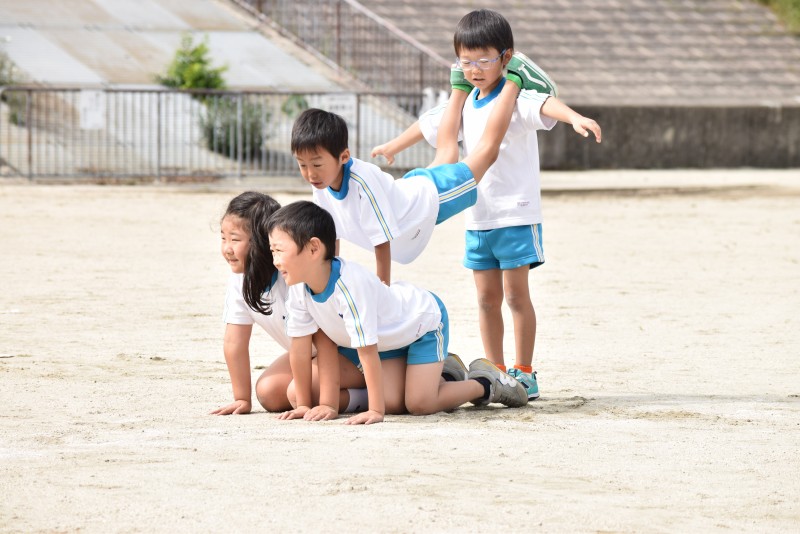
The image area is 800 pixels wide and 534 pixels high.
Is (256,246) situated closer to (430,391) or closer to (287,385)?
(287,385)

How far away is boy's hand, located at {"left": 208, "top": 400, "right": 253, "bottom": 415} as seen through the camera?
5.96 meters

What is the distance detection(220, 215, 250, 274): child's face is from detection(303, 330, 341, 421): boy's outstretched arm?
18.6 inches

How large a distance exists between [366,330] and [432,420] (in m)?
0.57

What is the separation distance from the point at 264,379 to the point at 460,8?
23.3m

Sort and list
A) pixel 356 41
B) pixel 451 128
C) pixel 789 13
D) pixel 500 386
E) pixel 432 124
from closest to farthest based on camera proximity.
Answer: pixel 500 386
pixel 451 128
pixel 432 124
pixel 356 41
pixel 789 13

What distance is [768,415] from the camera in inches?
236

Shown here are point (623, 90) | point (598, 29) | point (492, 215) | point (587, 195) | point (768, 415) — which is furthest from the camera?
point (598, 29)

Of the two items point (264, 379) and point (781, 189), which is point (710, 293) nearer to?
point (264, 379)

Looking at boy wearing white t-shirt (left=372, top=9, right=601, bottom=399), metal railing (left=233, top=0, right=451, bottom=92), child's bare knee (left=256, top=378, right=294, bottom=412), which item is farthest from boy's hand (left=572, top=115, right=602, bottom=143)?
metal railing (left=233, top=0, right=451, bottom=92)

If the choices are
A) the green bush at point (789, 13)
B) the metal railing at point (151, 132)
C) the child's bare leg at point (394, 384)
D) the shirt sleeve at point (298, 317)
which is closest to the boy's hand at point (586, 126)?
the child's bare leg at point (394, 384)

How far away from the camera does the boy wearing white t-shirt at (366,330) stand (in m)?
5.57

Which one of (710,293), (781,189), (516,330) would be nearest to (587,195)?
(781,189)

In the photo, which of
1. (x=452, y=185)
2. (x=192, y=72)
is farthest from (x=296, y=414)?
(x=192, y=72)

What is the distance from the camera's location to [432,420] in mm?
5891
